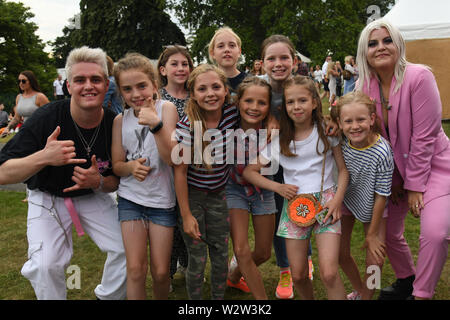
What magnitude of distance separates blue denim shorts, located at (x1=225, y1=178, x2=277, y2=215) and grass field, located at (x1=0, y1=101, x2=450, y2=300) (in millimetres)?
916

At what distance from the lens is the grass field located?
3.51m

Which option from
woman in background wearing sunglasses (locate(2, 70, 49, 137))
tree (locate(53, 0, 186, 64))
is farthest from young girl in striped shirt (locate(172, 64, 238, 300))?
tree (locate(53, 0, 186, 64))

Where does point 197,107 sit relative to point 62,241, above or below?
above

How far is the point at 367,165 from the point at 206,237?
1270 mm

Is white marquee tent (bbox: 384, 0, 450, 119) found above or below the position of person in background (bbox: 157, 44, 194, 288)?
above

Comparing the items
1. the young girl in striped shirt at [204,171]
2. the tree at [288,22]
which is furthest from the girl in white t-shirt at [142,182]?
the tree at [288,22]

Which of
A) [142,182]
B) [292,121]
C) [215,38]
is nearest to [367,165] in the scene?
[292,121]

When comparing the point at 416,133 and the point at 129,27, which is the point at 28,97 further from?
the point at 129,27

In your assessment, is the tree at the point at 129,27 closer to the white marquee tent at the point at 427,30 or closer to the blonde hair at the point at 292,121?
the white marquee tent at the point at 427,30

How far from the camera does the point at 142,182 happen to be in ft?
9.02

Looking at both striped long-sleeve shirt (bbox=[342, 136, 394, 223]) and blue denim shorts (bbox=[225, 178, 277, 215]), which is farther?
blue denim shorts (bbox=[225, 178, 277, 215])

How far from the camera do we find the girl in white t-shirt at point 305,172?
8.61 ft

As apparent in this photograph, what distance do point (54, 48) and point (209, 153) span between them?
62.1 m

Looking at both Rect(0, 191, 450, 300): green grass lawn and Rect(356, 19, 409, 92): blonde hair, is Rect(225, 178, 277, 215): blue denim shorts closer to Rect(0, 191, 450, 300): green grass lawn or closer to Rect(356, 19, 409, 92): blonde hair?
Rect(0, 191, 450, 300): green grass lawn
